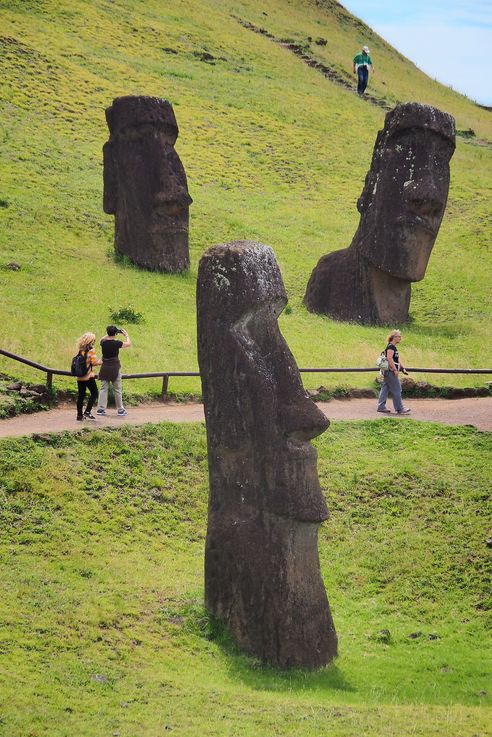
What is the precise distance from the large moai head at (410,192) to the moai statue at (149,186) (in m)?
5.37

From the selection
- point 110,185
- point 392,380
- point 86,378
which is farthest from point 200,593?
point 110,185

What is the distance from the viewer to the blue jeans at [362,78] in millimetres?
58781

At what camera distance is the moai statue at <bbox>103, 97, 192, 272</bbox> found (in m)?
34.0

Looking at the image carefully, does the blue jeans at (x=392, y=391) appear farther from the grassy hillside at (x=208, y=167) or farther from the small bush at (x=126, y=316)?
the small bush at (x=126, y=316)

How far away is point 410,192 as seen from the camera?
3106 cm

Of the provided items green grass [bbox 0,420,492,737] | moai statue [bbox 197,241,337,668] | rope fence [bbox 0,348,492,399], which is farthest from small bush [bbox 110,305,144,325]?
moai statue [bbox 197,241,337,668]

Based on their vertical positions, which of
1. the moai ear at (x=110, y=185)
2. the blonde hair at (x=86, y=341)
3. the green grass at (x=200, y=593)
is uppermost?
the moai ear at (x=110, y=185)

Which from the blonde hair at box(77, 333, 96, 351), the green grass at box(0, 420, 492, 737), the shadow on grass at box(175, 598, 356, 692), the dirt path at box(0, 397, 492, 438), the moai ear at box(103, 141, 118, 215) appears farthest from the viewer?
the moai ear at box(103, 141, 118, 215)

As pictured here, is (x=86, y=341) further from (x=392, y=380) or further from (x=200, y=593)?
(x=200, y=593)

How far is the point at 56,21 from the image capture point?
55.3 m

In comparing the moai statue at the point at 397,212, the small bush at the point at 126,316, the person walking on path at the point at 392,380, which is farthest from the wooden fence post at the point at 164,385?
the moai statue at the point at 397,212

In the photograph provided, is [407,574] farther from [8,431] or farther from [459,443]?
[8,431]

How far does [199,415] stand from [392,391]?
3651 millimetres

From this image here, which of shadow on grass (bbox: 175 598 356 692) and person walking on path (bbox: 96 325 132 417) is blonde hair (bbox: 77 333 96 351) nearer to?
person walking on path (bbox: 96 325 132 417)
